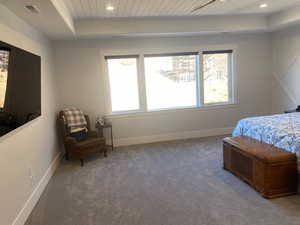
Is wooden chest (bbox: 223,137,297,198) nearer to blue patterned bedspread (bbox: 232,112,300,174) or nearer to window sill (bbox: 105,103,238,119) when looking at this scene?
blue patterned bedspread (bbox: 232,112,300,174)

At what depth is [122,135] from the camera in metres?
5.44

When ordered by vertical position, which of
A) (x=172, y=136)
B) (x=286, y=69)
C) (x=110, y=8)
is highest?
(x=110, y=8)

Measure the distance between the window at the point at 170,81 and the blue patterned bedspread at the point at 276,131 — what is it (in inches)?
76.4

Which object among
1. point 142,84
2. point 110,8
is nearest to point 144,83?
point 142,84

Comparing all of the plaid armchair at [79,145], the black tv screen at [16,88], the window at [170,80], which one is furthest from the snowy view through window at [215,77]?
the black tv screen at [16,88]

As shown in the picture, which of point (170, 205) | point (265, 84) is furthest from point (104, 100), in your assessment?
point (265, 84)

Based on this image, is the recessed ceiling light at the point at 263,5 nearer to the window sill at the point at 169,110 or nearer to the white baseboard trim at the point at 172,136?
the window sill at the point at 169,110

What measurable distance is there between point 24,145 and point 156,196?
66.1 inches

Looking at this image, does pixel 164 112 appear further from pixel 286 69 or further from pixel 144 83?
pixel 286 69

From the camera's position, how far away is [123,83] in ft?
17.7

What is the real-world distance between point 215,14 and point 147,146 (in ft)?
9.75

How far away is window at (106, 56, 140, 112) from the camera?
5.34m

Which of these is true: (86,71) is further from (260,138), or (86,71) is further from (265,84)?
(265,84)

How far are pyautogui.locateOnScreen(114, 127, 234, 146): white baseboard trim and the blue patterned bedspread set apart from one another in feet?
5.68
